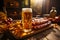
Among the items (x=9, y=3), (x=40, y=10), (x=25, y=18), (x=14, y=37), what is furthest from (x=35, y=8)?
(x=14, y=37)

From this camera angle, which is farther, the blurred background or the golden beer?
the blurred background

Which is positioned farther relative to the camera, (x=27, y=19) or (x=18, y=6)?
(x=18, y=6)

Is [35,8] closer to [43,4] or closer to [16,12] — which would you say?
[43,4]

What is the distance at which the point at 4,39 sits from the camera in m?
0.82

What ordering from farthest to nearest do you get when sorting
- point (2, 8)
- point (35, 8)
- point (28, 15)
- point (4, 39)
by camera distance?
point (35, 8), point (2, 8), point (28, 15), point (4, 39)

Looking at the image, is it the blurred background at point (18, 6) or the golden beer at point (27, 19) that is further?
the blurred background at point (18, 6)

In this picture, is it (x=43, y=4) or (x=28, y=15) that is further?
(x=43, y=4)

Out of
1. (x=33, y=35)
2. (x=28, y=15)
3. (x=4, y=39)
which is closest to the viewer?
(x=4, y=39)

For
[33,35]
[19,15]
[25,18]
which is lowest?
[19,15]

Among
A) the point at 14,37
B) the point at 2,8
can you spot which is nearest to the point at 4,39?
the point at 14,37

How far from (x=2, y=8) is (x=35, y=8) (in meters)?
1.04

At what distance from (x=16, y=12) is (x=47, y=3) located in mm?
1062

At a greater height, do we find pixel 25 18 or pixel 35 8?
pixel 25 18

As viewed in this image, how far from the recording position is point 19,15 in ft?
9.59
